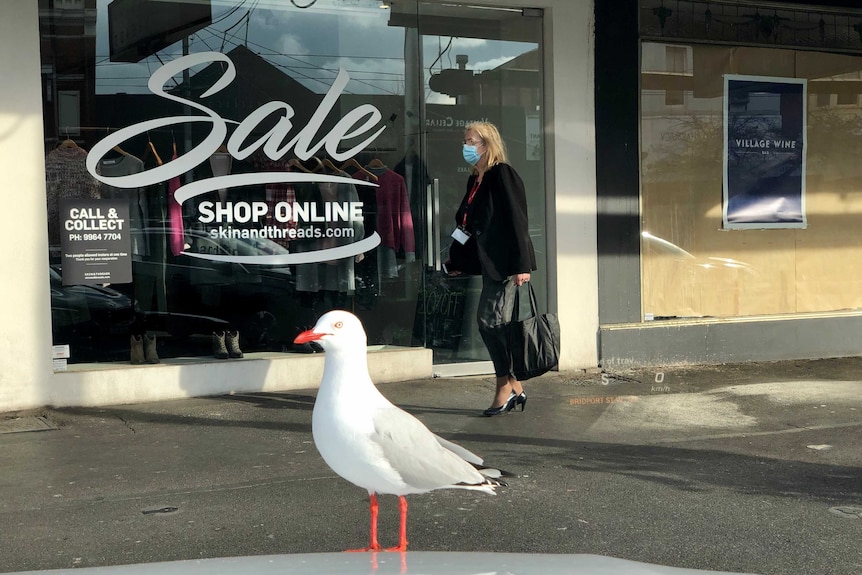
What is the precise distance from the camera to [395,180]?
9117mm

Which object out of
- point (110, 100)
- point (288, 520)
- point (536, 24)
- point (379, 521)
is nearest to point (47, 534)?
point (288, 520)

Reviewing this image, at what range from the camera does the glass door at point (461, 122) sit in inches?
363

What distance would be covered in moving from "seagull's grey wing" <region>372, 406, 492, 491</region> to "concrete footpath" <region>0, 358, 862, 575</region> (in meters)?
1.17

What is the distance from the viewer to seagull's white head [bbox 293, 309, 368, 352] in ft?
11.0

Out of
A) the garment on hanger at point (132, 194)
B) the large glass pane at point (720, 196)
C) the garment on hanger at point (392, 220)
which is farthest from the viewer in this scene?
the large glass pane at point (720, 196)

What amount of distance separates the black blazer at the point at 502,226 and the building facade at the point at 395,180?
1.96 metres

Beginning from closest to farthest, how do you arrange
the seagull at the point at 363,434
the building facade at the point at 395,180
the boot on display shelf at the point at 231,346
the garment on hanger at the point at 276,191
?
the seagull at the point at 363,434 → the building facade at the point at 395,180 → the boot on display shelf at the point at 231,346 → the garment on hanger at the point at 276,191

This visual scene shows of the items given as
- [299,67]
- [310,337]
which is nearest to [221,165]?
[299,67]

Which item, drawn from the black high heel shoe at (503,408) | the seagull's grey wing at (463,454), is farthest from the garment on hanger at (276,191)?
the seagull's grey wing at (463,454)

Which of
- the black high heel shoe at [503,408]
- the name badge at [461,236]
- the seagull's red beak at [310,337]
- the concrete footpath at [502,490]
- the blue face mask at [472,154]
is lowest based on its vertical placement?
the concrete footpath at [502,490]

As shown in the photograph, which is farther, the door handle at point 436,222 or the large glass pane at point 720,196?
the large glass pane at point 720,196

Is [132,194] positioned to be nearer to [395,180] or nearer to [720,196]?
[395,180]

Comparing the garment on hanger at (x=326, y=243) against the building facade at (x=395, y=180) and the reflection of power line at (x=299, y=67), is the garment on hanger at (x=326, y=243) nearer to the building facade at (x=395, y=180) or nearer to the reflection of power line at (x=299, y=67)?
the building facade at (x=395, y=180)

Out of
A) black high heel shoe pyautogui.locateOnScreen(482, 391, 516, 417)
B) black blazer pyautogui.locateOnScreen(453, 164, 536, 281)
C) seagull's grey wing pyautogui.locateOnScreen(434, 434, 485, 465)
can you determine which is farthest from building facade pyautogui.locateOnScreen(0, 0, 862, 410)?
seagull's grey wing pyautogui.locateOnScreen(434, 434, 485, 465)
